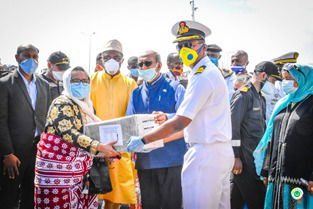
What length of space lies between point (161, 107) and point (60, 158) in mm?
1312

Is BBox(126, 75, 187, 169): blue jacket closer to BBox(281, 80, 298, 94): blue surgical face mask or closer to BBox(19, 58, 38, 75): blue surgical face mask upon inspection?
BBox(281, 80, 298, 94): blue surgical face mask

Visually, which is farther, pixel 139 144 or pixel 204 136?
pixel 139 144

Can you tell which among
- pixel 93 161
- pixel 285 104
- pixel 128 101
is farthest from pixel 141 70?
pixel 285 104

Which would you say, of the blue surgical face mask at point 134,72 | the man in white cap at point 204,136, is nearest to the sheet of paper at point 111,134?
the man in white cap at point 204,136

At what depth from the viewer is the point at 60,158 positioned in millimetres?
3104

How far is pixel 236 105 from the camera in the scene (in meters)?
4.18

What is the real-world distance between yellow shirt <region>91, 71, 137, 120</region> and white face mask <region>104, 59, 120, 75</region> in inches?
3.5

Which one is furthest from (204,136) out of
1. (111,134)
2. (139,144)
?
(111,134)

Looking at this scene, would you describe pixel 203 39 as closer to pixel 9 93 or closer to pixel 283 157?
pixel 283 157

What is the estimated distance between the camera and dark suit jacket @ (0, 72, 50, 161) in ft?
12.7

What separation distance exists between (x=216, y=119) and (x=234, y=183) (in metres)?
1.86

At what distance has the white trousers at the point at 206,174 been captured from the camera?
2775 millimetres

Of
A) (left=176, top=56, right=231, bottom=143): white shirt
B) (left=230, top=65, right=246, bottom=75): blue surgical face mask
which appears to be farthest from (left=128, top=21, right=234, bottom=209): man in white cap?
(left=230, top=65, right=246, bottom=75): blue surgical face mask

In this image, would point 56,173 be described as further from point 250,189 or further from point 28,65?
point 250,189
